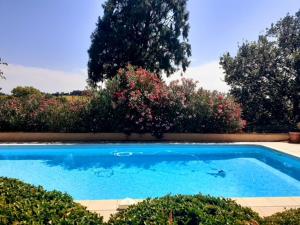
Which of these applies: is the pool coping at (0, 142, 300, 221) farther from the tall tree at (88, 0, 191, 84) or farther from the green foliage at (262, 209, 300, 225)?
the tall tree at (88, 0, 191, 84)

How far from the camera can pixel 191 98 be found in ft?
46.2

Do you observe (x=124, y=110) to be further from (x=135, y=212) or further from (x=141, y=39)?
(x=141, y=39)

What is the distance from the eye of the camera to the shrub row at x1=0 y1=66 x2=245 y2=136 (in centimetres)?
1345

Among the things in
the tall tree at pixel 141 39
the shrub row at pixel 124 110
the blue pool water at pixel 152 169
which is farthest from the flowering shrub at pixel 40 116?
the tall tree at pixel 141 39

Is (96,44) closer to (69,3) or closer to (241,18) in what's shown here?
(69,3)

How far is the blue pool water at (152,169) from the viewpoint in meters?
8.19

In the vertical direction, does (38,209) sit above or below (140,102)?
below

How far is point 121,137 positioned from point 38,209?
10.7 meters

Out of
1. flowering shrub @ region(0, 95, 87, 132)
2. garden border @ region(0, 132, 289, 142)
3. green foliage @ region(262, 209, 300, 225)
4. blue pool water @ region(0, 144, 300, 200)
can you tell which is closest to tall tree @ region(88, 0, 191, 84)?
flowering shrub @ region(0, 95, 87, 132)

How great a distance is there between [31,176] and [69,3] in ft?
30.9

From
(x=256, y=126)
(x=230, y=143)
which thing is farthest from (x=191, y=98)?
(x=256, y=126)

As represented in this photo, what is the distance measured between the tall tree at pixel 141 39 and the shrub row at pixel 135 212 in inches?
957

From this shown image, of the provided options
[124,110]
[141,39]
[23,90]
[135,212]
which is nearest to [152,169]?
[124,110]

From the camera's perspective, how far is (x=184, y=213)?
309 cm
